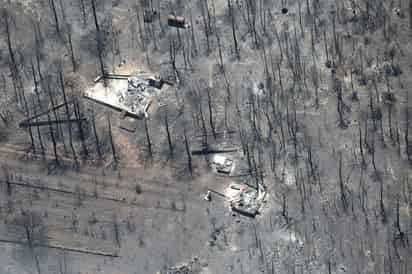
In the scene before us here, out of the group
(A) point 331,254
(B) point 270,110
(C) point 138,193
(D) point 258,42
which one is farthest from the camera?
(D) point 258,42

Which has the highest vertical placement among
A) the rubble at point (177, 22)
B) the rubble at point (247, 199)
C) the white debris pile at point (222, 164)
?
the rubble at point (177, 22)

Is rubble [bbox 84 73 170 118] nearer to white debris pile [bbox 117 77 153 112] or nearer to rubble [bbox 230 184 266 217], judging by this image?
white debris pile [bbox 117 77 153 112]

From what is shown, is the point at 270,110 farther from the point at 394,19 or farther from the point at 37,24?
the point at 37,24

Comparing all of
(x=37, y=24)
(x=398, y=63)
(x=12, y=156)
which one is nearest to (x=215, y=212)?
(x=12, y=156)

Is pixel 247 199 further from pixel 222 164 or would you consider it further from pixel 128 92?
pixel 128 92

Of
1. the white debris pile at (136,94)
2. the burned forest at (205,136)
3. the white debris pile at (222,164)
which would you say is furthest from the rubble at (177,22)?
the white debris pile at (222,164)

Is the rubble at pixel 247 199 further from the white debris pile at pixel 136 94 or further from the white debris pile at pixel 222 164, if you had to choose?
the white debris pile at pixel 136 94

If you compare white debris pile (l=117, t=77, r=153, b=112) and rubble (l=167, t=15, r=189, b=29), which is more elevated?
rubble (l=167, t=15, r=189, b=29)

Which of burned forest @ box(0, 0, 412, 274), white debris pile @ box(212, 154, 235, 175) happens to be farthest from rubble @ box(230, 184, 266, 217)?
white debris pile @ box(212, 154, 235, 175)

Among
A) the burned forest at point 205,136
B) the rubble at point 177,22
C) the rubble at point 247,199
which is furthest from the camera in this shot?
the rubble at point 177,22
